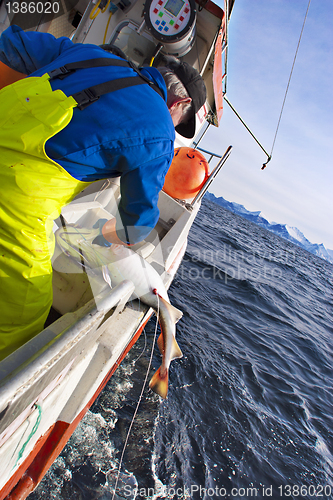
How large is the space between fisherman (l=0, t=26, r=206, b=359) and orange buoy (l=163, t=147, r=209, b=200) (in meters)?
3.54

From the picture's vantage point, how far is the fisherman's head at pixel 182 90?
1.79 metres

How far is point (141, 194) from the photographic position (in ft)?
5.21

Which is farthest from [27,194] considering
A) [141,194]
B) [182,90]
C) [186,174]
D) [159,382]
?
[186,174]

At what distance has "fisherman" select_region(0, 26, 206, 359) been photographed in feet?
4.05

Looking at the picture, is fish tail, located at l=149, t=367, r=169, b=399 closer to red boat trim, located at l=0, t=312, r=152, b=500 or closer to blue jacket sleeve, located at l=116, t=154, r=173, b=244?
red boat trim, located at l=0, t=312, r=152, b=500

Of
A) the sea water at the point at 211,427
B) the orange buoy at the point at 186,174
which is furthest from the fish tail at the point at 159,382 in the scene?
the orange buoy at the point at 186,174

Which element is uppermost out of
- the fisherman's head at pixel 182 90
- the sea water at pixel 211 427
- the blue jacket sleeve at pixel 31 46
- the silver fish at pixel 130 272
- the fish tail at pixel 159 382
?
the fisherman's head at pixel 182 90

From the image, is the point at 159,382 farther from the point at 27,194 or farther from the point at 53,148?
the point at 53,148

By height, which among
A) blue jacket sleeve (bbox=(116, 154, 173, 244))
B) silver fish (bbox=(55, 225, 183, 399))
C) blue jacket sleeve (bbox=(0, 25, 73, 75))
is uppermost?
blue jacket sleeve (bbox=(0, 25, 73, 75))

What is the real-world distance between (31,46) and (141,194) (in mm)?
1216

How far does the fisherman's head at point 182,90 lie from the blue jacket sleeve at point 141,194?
1.79 feet

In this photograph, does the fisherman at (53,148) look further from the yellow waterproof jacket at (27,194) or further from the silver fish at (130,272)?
the silver fish at (130,272)

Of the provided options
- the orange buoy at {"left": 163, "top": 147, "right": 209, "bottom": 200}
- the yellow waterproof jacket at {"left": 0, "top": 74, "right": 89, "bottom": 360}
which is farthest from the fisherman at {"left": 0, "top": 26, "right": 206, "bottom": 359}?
the orange buoy at {"left": 163, "top": 147, "right": 209, "bottom": 200}

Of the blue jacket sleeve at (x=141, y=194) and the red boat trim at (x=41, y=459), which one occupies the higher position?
the blue jacket sleeve at (x=141, y=194)
